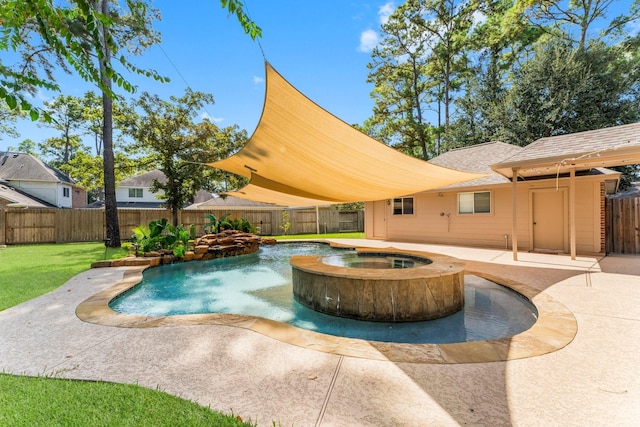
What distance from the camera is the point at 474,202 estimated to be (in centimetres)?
1095

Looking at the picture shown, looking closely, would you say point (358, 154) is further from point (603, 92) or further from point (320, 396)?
point (603, 92)

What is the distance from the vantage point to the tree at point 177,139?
1396cm

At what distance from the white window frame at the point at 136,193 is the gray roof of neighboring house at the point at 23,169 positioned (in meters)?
4.74

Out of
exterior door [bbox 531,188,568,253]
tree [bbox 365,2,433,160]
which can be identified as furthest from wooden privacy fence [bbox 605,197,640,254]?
tree [bbox 365,2,433,160]

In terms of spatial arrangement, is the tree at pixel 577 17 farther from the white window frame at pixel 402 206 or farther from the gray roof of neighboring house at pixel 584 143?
the white window frame at pixel 402 206

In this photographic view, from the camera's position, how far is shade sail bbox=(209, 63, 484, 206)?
351 cm

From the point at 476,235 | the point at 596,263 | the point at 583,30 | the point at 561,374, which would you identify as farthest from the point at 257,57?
the point at 583,30

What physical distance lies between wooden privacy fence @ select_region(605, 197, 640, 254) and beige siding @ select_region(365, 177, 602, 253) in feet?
5.21

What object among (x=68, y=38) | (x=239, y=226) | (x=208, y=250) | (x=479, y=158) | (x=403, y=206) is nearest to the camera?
(x=68, y=38)

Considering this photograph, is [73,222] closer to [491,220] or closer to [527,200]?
[491,220]

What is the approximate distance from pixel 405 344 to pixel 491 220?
31.2 feet

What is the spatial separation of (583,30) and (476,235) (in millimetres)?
14451

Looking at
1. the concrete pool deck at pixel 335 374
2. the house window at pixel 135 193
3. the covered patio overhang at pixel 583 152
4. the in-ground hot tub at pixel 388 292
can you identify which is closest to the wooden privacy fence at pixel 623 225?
the covered patio overhang at pixel 583 152

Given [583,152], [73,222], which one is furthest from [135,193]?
[583,152]
